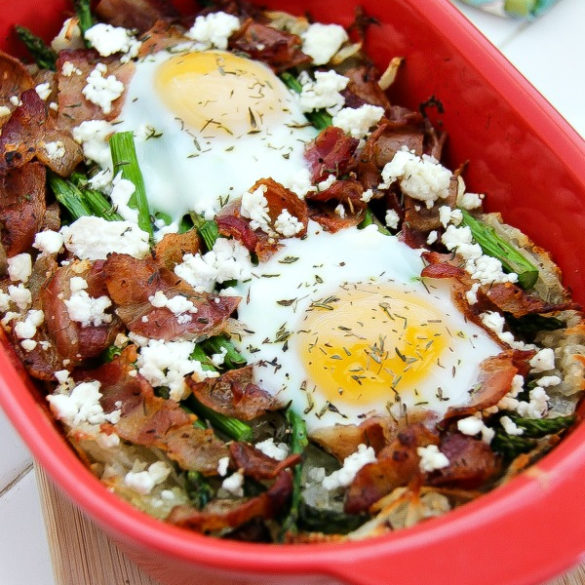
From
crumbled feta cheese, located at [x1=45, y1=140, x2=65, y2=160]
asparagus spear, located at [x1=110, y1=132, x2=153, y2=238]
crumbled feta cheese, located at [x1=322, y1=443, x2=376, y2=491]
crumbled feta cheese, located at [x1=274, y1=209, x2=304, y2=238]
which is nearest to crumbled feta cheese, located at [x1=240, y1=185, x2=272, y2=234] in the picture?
crumbled feta cheese, located at [x1=274, y1=209, x2=304, y2=238]

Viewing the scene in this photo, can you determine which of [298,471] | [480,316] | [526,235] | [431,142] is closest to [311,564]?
[298,471]

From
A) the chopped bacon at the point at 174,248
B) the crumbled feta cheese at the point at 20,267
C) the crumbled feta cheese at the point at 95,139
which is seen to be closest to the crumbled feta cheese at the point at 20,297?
the crumbled feta cheese at the point at 20,267

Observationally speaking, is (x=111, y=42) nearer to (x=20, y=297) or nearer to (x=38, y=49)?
(x=38, y=49)

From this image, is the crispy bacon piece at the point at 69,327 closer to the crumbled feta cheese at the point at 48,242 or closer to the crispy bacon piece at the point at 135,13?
the crumbled feta cheese at the point at 48,242

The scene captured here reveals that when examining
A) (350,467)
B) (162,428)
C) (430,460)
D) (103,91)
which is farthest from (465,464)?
(103,91)

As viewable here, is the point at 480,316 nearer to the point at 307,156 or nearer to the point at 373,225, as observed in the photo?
the point at 373,225

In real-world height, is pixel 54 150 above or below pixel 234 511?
below
